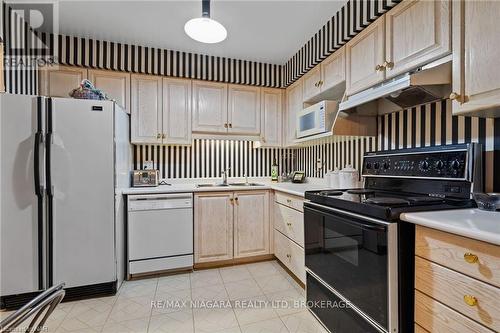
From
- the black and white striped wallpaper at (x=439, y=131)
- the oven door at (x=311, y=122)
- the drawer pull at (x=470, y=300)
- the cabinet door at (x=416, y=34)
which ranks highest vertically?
the cabinet door at (x=416, y=34)

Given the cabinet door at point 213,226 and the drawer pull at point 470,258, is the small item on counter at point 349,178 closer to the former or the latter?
the cabinet door at point 213,226

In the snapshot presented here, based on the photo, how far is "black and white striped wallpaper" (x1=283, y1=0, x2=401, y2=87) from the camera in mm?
1783

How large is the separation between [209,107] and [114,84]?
105cm

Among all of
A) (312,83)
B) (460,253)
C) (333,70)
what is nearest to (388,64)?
(333,70)

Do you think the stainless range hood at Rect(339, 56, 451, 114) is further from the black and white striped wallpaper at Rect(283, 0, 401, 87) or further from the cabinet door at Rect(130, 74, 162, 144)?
the cabinet door at Rect(130, 74, 162, 144)

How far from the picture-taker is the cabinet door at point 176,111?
292 centimetres

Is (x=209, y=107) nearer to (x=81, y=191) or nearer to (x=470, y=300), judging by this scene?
(x=81, y=191)

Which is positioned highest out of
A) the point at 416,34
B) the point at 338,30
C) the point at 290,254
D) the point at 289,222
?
the point at 338,30

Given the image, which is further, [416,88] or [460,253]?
[416,88]

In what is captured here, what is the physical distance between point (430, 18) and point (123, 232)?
2863 mm

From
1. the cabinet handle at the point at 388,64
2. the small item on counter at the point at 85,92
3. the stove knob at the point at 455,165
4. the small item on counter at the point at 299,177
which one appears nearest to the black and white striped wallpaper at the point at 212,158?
the small item on counter at the point at 299,177

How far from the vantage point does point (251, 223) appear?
9.34 ft

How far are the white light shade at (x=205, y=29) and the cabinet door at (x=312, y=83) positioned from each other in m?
1.10

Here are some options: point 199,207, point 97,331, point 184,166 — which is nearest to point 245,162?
point 184,166
